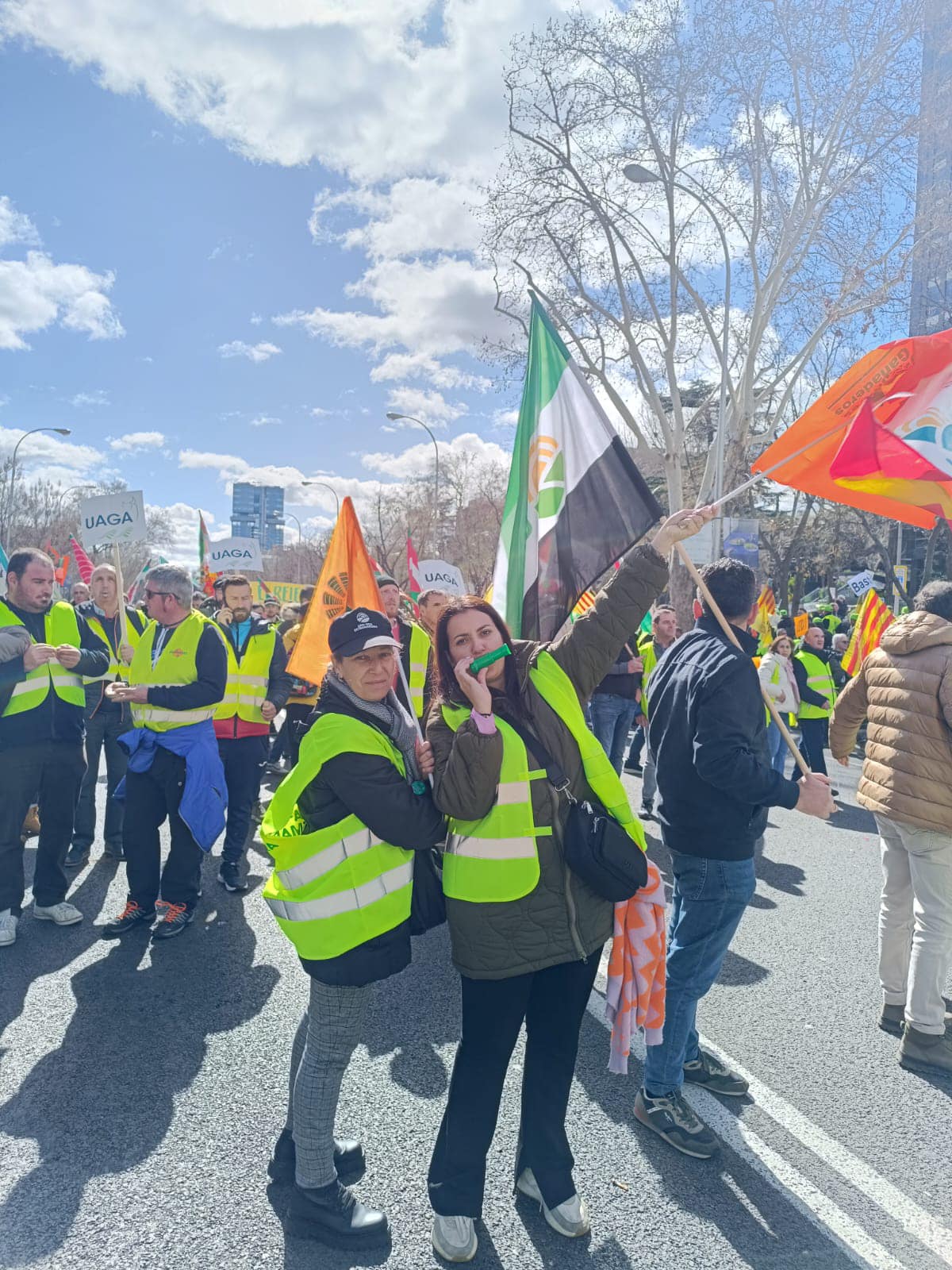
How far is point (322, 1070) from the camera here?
2.50m

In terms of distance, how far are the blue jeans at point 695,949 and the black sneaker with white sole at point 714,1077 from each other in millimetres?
344

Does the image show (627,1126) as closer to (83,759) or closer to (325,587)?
(325,587)

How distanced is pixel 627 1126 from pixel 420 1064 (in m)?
0.89

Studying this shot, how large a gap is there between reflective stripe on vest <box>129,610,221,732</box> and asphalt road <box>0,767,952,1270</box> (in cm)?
126

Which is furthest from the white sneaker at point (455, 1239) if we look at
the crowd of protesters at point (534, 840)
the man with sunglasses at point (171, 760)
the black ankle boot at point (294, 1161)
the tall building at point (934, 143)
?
the tall building at point (934, 143)

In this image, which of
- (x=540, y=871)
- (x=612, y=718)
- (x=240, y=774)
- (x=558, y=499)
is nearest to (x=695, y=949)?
(x=540, y=871)

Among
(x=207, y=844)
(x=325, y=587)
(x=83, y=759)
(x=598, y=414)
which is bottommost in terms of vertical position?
(x=207, y=844)

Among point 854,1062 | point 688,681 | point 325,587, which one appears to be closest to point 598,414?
point 688,681

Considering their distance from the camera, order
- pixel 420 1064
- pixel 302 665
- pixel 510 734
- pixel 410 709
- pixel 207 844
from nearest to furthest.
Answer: pixel 510 734 → pixel 410 709 → pixel 420 1064 → pixel 302 665 → pixel 207 844

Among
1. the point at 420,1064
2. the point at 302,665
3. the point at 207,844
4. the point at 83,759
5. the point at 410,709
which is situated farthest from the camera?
the point at 83,759

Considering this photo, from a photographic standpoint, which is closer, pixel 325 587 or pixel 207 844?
pixel 325 587

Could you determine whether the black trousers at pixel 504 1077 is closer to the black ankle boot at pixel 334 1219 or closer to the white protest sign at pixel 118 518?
the black ankle boot at pixel 334 1219

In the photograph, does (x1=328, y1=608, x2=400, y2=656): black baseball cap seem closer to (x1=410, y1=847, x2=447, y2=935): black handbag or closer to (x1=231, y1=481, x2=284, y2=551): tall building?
(x1=410, y1=847, x2=447, y2=935): black handbag

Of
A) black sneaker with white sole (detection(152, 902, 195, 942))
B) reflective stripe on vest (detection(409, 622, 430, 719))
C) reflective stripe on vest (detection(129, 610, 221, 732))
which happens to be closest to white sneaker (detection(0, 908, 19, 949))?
black sneaker with white sole (detection(152, 902, 195, 942))
